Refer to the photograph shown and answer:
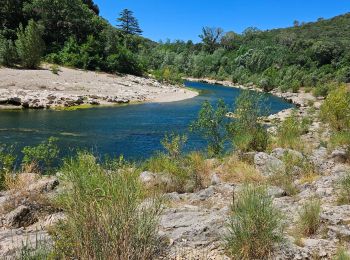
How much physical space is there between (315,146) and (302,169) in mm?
5013

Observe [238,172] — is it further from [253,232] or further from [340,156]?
[253,232]

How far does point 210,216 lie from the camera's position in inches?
276

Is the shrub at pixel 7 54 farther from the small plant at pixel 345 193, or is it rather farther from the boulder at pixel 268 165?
the small plant at pixel 345 193

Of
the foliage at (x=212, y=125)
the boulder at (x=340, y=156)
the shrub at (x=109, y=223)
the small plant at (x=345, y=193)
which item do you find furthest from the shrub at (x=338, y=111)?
the shrub at (x=109, y=223)

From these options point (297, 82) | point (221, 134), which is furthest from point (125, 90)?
point (297, 82)

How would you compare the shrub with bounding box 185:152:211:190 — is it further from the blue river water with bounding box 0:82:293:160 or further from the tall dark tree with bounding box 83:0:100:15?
the tall dark tree with bounding box 83:0:100:15

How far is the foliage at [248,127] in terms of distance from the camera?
49.8ft

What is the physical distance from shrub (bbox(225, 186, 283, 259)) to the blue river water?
12227 millimetres

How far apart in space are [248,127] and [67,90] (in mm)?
28066

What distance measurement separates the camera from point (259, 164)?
12.4m

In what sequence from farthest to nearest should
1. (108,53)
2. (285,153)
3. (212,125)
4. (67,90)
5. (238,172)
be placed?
(108,53) → (67,90) → (212,125) → (285,153) → (238,172)

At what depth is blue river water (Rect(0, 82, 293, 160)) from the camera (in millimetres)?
20562

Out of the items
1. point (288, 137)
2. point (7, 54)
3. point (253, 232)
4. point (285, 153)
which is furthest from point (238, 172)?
point (7, 54)

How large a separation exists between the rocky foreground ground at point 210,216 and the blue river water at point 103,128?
24.5 feet
